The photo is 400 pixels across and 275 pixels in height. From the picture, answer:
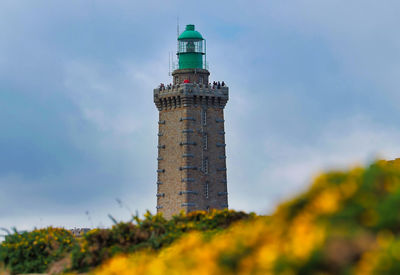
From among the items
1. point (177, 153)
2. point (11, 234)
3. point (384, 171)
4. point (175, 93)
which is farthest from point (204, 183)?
point (384, 171)

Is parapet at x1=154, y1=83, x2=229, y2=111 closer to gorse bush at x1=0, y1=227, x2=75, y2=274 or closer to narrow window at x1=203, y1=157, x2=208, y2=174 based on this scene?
narrow window at x1=203, y1=157, x2=208, y2=174

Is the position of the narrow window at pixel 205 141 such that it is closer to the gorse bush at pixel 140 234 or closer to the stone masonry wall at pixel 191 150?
the stone masonry wall at pixel 191 150

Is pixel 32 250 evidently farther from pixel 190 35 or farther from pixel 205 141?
pixel 190 35

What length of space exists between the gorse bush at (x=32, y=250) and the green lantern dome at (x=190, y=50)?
42.0 metres

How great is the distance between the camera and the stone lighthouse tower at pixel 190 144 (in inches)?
2450

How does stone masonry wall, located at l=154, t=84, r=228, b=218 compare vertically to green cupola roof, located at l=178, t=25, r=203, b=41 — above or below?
below

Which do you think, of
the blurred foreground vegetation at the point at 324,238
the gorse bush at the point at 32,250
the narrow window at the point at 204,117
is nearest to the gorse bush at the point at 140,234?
the gorse bush at the point at 32,250

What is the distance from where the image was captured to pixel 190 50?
6606cm

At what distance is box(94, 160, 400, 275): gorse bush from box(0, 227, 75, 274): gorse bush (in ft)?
41.1

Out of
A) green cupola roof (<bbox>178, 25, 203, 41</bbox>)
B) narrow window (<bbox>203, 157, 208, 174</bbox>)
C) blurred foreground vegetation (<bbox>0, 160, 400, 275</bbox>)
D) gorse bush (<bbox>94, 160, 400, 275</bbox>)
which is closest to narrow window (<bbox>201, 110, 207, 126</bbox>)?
narrow window (<bbox>203, 157, 208, 174</bbox>)

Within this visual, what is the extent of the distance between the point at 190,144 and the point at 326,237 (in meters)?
53.2

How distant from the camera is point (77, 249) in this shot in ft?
70.2

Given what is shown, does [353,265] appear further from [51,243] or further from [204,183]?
[204,183]

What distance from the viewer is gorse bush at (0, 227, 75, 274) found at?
2330cm
